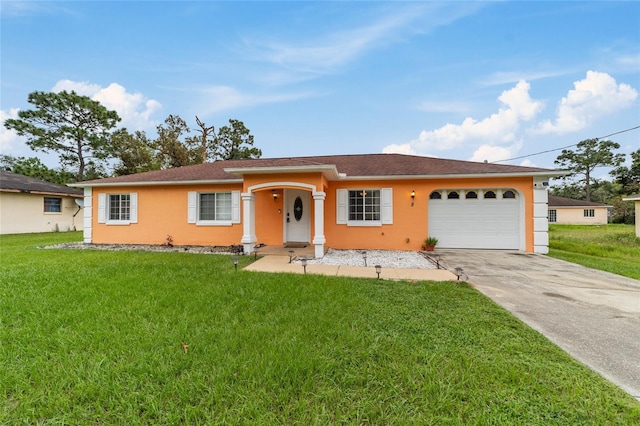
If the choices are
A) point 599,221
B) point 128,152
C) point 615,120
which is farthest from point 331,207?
point 599,221

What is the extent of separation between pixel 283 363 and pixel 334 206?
7.16 m

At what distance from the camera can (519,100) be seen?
45.5ft

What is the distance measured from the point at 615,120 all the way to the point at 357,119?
15.3m

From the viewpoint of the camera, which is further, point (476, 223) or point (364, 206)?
point (364, 206)

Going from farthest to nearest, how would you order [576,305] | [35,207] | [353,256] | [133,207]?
[35,207], [133,207], [353,256], [576,305]

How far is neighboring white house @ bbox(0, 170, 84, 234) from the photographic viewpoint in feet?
44.2

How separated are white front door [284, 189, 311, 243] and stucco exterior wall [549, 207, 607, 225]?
101 ft

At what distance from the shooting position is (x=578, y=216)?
27.3 m

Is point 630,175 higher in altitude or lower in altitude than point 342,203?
higher

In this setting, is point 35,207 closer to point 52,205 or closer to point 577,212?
point 52,205

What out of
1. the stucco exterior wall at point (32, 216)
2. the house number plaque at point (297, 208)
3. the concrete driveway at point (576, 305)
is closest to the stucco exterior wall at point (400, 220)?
the house number plaque at point (297, 208)

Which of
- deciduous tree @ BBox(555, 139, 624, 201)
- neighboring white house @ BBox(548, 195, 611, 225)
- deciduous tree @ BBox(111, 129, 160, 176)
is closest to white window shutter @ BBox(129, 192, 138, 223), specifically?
deciduous tree @ BBox(111, 129, 160, 176)

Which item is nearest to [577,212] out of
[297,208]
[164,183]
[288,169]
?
[297,208]

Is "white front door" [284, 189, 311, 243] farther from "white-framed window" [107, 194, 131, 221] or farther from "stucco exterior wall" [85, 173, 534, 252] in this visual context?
"white-framed window" [107, 194, 131, 221]
